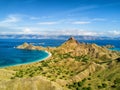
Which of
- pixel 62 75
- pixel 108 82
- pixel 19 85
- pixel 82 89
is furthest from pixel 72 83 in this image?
pixel 19 85

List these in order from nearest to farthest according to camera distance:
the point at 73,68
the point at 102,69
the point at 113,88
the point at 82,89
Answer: the point at 113,88
the point at 82,89
the point at 102,69
the point at 73,68

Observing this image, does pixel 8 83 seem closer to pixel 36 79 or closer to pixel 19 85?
pixel 19 85

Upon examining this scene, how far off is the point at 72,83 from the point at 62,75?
31.7 m

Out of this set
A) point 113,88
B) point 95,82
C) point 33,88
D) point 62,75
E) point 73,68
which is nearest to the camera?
point 33,88

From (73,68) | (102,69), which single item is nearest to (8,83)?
(102,69)

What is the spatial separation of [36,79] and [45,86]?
3.89 metres

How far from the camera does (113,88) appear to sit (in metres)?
78.0

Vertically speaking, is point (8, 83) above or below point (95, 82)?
above

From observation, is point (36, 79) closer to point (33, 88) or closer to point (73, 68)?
point (33, 88)

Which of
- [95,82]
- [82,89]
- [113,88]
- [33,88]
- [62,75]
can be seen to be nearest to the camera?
[33,88]

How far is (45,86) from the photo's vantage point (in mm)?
60031

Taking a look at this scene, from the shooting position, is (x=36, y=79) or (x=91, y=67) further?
(x=91, y=67)

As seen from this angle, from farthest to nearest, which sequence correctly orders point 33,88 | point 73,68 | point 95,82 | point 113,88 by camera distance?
point 73,68 < point 95,82 < point 113,88 < point 33,88

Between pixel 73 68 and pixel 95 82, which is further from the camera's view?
pixel 73 68
